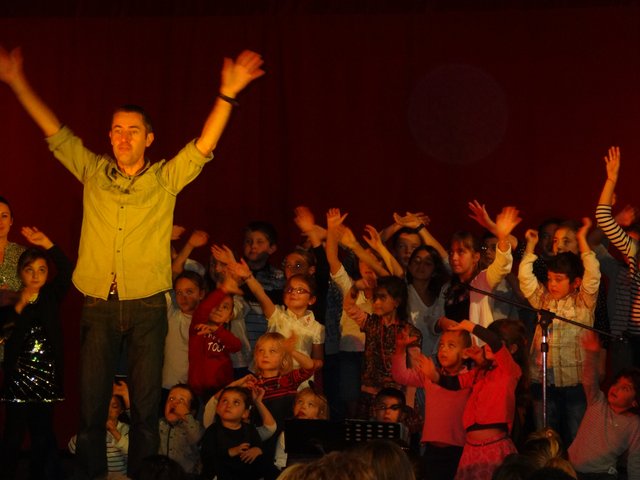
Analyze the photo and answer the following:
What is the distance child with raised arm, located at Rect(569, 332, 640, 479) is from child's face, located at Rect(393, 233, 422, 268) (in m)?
1.59

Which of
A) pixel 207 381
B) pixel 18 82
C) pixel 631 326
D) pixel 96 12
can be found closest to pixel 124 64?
pixel 96 12

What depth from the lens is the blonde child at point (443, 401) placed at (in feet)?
18.7

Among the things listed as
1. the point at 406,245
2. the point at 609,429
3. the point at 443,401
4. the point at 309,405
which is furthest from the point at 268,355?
the point at 609,429

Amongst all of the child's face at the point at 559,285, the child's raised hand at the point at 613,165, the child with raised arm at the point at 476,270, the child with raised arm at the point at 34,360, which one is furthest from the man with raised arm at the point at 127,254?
the child's raised hand at the point at 613,165

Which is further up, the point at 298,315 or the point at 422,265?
the point at 422,265

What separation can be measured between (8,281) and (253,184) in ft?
7.65

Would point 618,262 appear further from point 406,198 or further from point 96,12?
point 96,12

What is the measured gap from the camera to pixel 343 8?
7.88 metres

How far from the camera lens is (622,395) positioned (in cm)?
573

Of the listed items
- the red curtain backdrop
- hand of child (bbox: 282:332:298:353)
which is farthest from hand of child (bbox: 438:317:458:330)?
the red curtain backdrop

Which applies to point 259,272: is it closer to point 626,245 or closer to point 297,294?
point 297,294

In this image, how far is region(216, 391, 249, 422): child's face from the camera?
19.0 feet

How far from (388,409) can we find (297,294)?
91cm

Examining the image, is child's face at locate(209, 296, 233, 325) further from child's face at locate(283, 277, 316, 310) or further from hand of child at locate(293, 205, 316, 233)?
hand of child at locate(293, 205, 316, 233)
